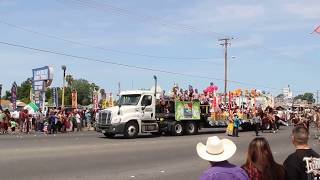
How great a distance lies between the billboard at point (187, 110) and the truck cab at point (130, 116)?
1.91 metres

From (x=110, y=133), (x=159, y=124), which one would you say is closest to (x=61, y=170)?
(x=110, y=133)

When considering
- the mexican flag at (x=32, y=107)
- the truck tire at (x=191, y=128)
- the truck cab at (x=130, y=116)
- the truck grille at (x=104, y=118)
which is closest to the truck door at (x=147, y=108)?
the truck cab at (x=130, y=116)

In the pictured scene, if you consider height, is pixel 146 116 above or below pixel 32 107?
below

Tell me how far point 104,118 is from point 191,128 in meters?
6.23

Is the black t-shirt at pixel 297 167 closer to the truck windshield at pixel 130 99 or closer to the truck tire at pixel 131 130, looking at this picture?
the truck tire at pixel 131 130

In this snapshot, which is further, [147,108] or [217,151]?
[147,108]

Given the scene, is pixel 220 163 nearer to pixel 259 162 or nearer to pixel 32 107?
pixel 259 162

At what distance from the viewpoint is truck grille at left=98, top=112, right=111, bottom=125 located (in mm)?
29266

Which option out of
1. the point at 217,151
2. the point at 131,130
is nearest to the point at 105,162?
the point at 217,151

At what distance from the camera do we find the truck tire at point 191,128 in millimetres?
32906

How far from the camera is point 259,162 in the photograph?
17.6ft

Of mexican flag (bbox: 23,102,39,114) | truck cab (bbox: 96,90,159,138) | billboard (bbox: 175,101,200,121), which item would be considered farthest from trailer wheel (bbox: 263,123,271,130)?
mexican flag (bbox: 23,102,39,114)

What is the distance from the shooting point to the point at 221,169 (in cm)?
489

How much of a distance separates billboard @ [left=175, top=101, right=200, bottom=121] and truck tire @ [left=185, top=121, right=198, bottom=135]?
1.23 ft
